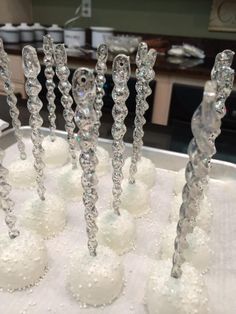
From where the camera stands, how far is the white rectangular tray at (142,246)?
1.76 feet

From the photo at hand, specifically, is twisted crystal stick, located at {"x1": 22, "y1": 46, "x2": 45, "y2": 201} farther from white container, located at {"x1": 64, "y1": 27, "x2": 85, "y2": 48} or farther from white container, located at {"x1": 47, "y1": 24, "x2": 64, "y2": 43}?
white container, located at {"x1": 47, "y1": 24, "x2": 64, "y2": 43}

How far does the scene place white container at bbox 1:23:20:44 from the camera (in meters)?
1.84

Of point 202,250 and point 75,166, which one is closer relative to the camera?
point 202,250

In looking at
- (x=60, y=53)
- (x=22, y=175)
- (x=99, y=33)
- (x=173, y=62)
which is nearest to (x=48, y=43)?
(x=60, y=53)

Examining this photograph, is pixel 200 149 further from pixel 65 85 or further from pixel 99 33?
pixel 99 33

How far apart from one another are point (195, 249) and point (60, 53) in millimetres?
496

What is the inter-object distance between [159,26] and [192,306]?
175cm

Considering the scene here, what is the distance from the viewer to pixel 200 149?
1.28ft

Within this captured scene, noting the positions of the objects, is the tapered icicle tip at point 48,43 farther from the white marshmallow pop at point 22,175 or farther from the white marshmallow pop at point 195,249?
the white marshmallow pop at point 195,249

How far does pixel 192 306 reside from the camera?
490 mm

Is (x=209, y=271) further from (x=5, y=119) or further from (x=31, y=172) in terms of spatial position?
(x=5, y=119)

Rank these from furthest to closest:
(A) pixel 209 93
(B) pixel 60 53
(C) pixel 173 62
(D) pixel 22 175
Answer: (C) pixel 173 62, (D) pixel 22 175, (B) pixel 60 53, (A) pixel 209 93

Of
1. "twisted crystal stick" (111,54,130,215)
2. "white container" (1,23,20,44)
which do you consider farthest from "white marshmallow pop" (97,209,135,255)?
"white container" (1,23,20,44)

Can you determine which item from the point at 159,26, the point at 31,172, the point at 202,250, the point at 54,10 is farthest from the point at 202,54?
the point at 202,250
